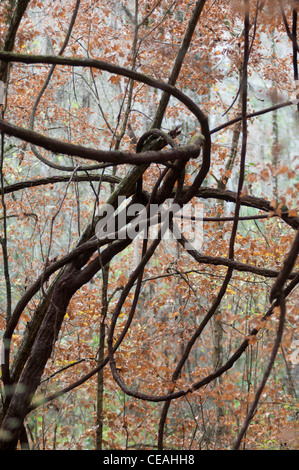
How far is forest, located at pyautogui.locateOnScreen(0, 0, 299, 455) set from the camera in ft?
6.99

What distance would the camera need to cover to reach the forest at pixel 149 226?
213 centimetres

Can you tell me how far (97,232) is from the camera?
2848 mm

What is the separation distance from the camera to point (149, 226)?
8.75 feet

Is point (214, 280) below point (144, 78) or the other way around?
the other way around

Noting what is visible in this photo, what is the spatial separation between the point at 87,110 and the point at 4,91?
516 cm

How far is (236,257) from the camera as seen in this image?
208 inches

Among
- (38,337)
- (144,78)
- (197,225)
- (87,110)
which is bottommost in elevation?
(38,337)
